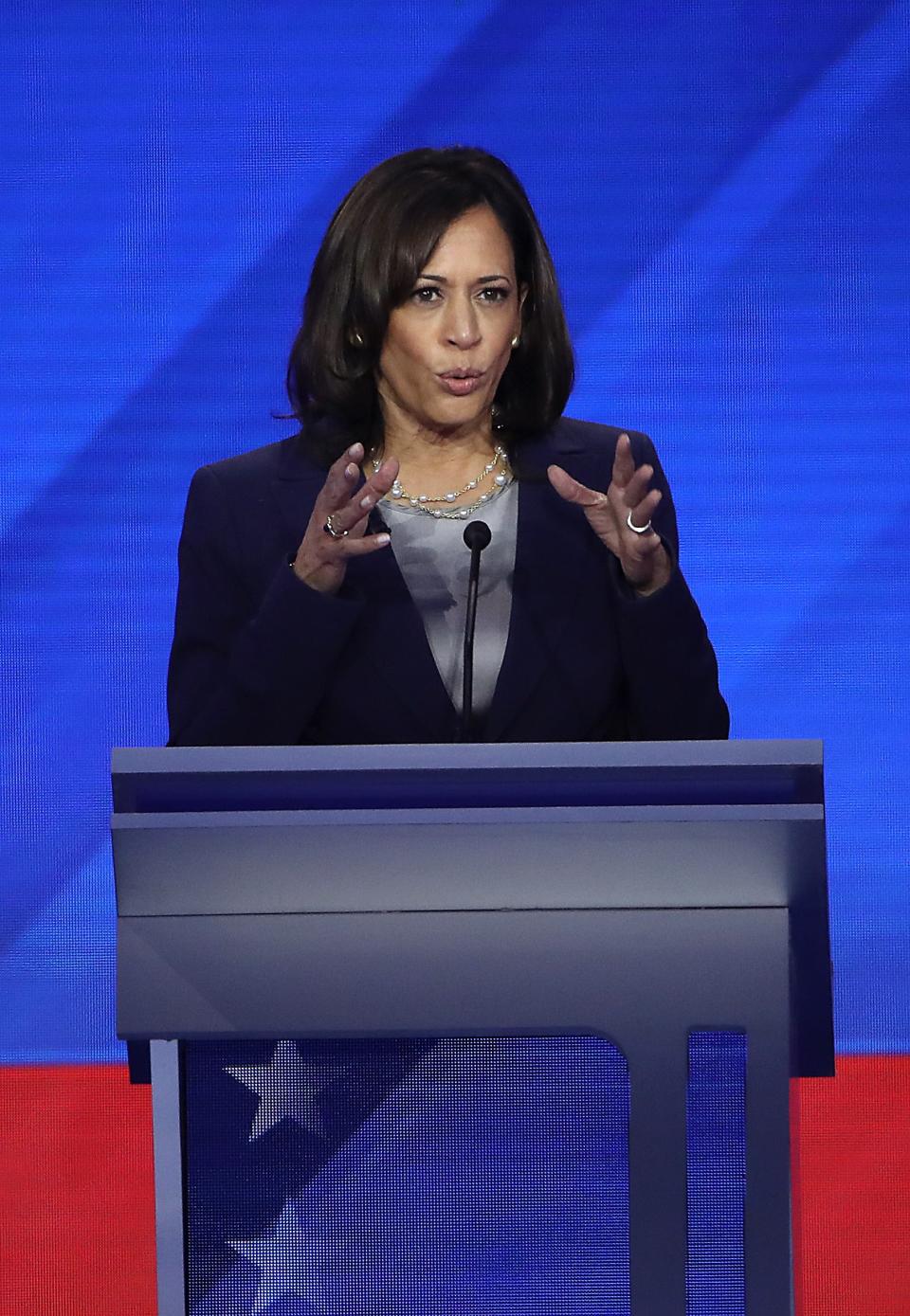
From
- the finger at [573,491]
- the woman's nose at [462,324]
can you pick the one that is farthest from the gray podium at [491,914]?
the woman's nose at [462,324]

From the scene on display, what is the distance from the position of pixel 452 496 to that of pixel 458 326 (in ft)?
0.55

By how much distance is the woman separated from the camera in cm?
158

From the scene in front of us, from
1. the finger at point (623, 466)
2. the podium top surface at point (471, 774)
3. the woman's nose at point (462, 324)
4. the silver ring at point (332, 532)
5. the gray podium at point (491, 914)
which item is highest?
the woman's nose at point (462, 324)

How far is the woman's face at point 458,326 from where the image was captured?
1.67 meters

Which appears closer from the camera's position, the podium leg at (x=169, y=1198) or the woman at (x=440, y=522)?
the podium leg at (x=169, y=1198)

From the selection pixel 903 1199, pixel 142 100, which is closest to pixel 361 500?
pixel 903 1199

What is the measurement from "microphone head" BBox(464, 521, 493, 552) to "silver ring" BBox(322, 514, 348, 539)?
127mm

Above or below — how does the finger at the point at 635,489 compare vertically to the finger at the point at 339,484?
above

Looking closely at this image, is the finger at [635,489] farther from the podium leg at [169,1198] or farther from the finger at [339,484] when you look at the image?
the podium leg at [169,1198]

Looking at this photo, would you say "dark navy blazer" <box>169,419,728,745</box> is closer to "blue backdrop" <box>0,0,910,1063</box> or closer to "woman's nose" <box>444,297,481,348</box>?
"woman's nose" <box>444,297,481,348</box>

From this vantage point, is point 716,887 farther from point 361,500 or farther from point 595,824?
point 361,500

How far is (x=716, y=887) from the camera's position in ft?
3.21

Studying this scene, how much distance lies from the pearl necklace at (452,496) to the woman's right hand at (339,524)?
308mm

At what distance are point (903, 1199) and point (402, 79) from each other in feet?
6.08
